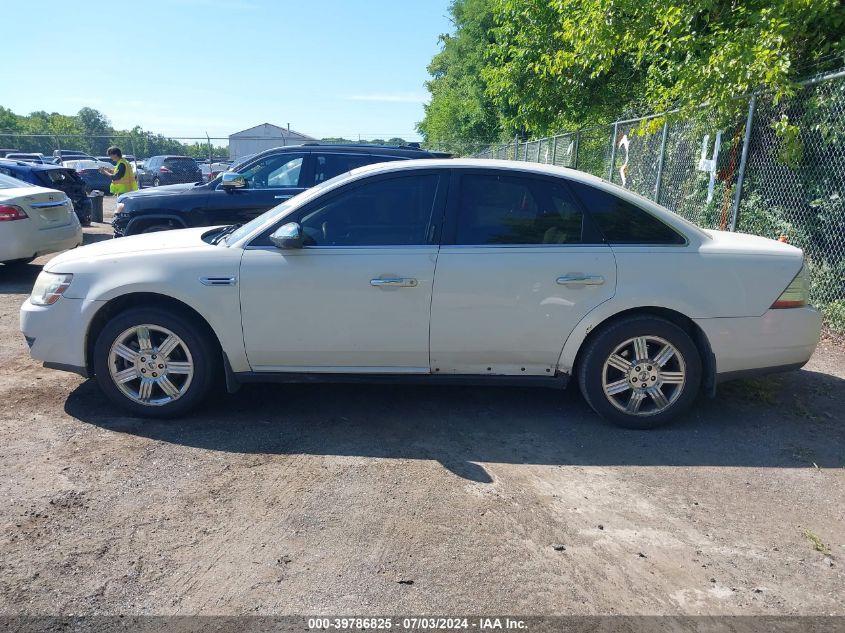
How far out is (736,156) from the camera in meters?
8.11

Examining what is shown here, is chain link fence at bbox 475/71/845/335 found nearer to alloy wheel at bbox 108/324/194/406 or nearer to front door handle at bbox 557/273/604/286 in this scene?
front door handle at bbox 557/273/604/286

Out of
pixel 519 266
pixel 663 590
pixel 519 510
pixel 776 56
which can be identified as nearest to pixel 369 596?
pixel 519 510

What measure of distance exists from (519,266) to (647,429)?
1.44 metres

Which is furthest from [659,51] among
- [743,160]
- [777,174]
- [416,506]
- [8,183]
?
[8,183]

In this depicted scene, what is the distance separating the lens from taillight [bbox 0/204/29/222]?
28.6 ft

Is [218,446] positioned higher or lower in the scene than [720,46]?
lower

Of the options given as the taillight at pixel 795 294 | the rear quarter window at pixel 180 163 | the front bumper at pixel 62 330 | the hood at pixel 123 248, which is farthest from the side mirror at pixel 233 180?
the rear quarter window at pixel 180 163

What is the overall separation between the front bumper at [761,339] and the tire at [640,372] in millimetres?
164

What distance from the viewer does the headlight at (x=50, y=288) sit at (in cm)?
449

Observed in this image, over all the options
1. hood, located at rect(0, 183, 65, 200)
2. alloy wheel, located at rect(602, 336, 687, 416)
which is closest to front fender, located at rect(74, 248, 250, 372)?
alloy wheel, located at rect(602, 336, 687, 416)

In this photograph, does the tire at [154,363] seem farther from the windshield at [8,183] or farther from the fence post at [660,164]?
the fence post at [660,164]

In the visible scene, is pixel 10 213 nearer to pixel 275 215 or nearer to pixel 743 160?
pixel 275 215

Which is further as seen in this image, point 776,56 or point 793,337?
point 776,56

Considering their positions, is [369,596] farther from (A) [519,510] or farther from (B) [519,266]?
(B) [519,266]
